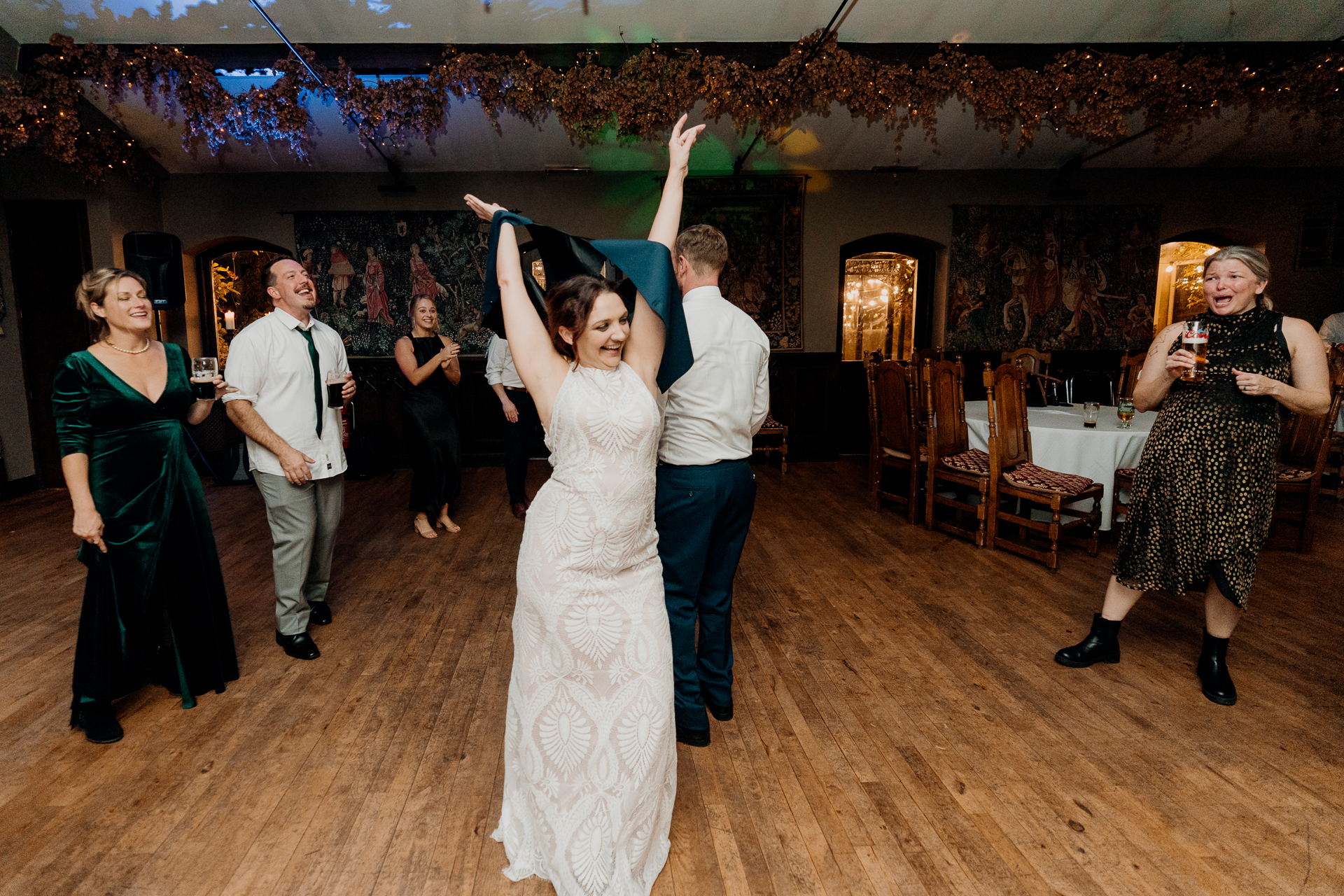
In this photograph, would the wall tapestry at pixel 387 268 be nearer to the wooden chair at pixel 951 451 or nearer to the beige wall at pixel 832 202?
the beige wall at pixel 832 202

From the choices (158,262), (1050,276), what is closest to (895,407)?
(1050,276)

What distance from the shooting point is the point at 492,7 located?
5.08 metres

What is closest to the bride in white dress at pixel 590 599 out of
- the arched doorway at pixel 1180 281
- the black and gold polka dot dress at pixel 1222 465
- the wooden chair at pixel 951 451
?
the black and gold polka dot dress at pixel 1222 465

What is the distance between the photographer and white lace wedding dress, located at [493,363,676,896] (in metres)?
1.63

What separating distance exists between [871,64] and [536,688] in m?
5.31

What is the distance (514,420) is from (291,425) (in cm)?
231

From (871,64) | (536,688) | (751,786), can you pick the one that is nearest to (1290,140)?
(871,64)

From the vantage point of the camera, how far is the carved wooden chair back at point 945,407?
180 inches

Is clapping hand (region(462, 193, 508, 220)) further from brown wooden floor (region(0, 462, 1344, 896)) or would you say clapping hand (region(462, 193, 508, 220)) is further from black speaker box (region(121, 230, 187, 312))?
black speaker box (region(121, 230, 187, 312))

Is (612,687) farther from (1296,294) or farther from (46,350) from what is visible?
(1296,294)

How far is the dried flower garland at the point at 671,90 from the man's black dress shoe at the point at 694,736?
15.1ft

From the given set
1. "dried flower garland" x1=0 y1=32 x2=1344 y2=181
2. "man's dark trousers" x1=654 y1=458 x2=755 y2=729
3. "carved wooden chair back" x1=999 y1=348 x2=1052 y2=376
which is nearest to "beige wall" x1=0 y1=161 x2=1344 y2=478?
"carved wooden chair back" x1=999 y1=348 x2=1052 y2=376

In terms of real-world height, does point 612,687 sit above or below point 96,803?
above

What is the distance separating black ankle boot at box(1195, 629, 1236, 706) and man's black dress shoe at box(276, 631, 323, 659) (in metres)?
3.65
